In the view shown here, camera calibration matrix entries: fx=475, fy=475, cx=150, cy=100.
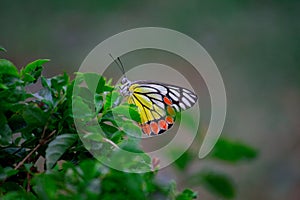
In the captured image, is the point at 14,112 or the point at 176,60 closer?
the point at 14,112

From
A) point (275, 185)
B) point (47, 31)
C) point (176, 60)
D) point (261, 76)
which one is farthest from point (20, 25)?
point (275, 185)

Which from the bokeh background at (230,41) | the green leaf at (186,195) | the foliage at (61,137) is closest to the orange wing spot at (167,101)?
the foliage at (61,137)

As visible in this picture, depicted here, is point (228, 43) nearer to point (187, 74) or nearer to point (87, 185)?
point (187, 74)

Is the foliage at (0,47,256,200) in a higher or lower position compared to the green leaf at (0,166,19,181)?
higher

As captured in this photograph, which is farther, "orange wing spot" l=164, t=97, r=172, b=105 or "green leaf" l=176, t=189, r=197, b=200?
"orange wing spot" l=164, t=97, r=172, b=105

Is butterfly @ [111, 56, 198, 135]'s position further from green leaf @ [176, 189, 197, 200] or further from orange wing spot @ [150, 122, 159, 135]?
green leaf @ [176, 189, 197, 200]

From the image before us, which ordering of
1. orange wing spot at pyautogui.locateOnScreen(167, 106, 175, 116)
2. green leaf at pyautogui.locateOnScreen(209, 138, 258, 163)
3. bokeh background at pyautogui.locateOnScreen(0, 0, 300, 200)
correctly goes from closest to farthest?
green leaf at pyautogui.locateOnScreen(209, 138, 258, 163), orange wing spot at pyautogui.locateOnScreen(167, 106, 175, 116), bokeh background at pyautogui.locateOnScreen(0, 0, 300, 200)

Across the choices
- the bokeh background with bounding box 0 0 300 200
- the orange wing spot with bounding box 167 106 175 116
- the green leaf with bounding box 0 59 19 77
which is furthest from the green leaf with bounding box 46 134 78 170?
the bokeh background with bounding box 0 0 300 200
